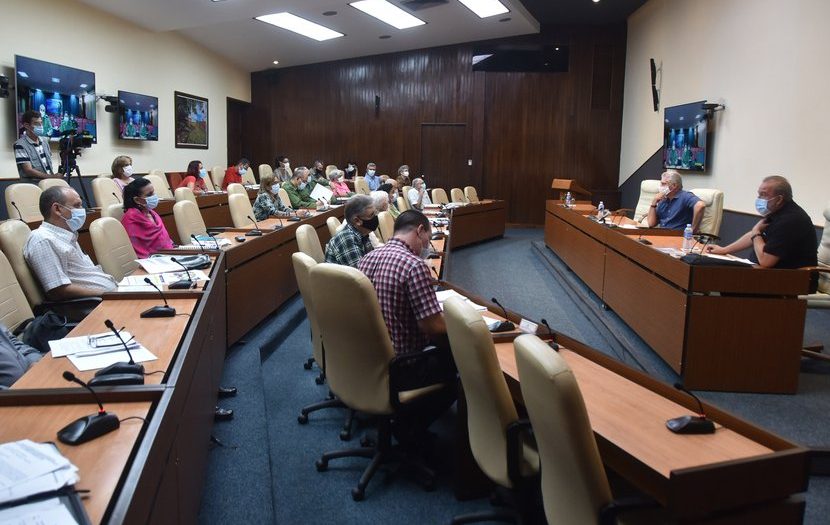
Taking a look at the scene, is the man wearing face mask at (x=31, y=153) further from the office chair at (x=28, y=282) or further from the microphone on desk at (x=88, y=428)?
the microphone on desk at (x=88, y=428)

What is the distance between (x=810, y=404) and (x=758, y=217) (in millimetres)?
3964

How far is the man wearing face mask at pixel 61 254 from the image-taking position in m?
3.16

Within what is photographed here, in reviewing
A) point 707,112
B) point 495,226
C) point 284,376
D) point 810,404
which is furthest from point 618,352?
point 495,226

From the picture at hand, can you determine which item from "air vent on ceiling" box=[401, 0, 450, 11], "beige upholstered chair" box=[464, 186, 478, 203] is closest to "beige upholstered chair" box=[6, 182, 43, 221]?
"air vent on ceiling" box=[401, 0, 450, 11]

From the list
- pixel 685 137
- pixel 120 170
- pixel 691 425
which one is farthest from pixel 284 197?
pixel 691 425

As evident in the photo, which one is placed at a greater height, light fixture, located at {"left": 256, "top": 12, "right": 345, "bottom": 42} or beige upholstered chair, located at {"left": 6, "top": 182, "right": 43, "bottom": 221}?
light fixture, located at {"left": 256, "top": 12, "right": 345, "bottom": 42}

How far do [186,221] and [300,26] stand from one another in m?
7.23

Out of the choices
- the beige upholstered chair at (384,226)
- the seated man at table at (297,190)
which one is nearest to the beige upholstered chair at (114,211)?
the beige upholstered chair at (384,226)

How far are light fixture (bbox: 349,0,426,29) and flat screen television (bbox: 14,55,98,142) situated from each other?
157 inches

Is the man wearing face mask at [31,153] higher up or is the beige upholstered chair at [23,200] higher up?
the man wearing face mask at [31,153]

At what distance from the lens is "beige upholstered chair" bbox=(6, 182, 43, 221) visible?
5.12 m

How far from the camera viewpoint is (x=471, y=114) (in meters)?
13.0

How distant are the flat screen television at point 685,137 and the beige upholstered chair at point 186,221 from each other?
6.52m

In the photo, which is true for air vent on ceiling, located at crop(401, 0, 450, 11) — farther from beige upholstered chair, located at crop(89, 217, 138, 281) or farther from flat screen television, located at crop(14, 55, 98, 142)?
beige upholstered chair, located at crop(89, 217, 138, 281)
